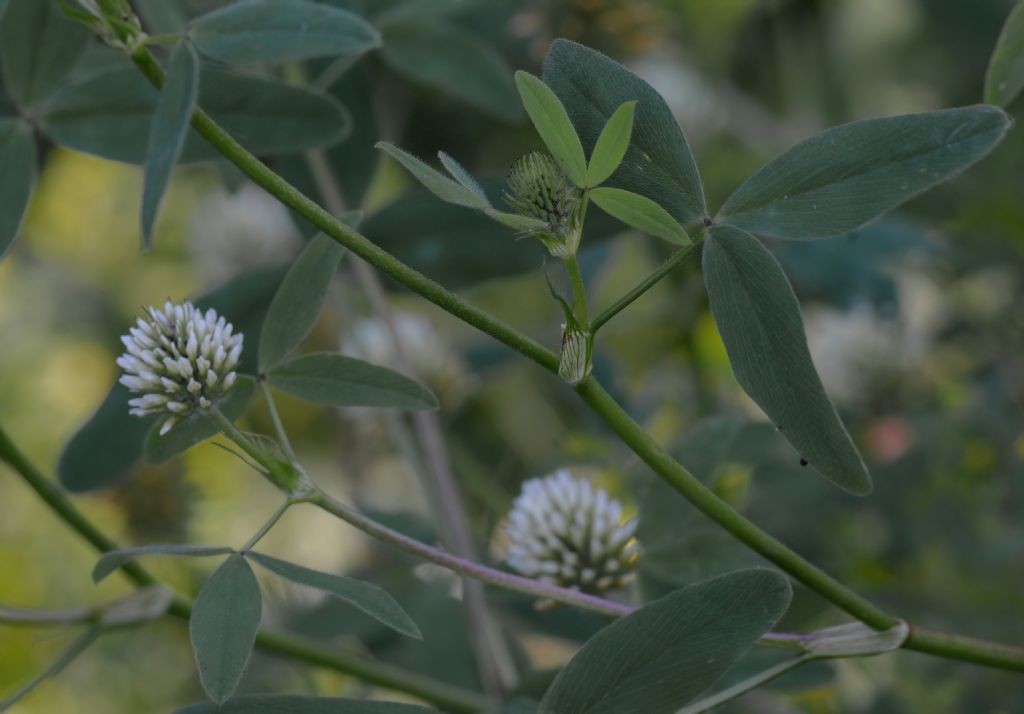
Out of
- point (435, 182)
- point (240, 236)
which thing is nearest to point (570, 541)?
point (435, 182)

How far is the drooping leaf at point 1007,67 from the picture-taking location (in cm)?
43

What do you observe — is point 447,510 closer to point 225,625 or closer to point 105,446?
point 105,446

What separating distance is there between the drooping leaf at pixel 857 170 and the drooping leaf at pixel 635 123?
0.02 meters

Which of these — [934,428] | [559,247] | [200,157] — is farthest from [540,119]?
[934,428]

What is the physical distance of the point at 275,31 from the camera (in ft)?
1.30

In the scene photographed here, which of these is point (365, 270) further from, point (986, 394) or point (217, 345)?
point (986, 394)

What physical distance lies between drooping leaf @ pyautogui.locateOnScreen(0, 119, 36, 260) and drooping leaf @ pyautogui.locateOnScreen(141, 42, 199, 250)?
0.14 metres

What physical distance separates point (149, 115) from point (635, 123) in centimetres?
23

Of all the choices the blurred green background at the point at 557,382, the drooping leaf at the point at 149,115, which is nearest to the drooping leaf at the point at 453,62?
the blurred green background at the point at 557,382

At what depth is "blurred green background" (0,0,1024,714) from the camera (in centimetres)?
69

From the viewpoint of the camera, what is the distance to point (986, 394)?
3.18 feet

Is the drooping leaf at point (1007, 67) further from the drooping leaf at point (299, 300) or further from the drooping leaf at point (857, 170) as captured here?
the drooping leaf at point (299, 300)

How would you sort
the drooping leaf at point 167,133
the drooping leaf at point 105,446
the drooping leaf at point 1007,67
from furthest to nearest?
the drooping leaf at point 105,446, the drooping leaf at point 1007,67, the drooping leaf at point 167,133

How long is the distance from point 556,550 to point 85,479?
0.22 m
